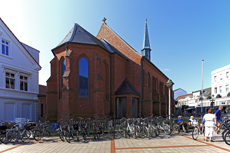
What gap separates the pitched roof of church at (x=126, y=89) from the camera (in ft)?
56.2

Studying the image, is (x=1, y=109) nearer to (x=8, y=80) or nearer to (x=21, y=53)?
(x=8, y=80)

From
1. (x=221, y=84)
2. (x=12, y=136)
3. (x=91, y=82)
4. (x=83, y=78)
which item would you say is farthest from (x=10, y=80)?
(x=221, y=84)

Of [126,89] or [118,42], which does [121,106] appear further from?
[118,42]

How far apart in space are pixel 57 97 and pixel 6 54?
8574 mm

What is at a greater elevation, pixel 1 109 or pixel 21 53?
pixel 21 53

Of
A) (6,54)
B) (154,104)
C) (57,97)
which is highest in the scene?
(6,54)

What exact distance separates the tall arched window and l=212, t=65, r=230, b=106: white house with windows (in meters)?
36.7

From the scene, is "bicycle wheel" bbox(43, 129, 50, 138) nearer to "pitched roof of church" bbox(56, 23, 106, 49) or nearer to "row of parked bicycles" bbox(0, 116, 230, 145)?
"row of parked bicycles" bbox(0, 116, 230, 145)

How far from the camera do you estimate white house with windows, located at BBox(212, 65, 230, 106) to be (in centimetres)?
3591

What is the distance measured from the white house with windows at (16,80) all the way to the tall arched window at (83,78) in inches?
360

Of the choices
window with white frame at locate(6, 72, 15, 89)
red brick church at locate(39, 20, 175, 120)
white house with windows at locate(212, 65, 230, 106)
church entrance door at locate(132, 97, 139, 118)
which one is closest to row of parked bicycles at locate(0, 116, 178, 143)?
red brick church at locate(39, 20, 175, 120)

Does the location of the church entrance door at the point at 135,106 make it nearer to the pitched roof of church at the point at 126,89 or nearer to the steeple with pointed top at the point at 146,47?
the pitched roof of church at the point at 126,89

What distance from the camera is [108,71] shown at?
17.5 m

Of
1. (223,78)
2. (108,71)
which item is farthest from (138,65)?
(223,78)
